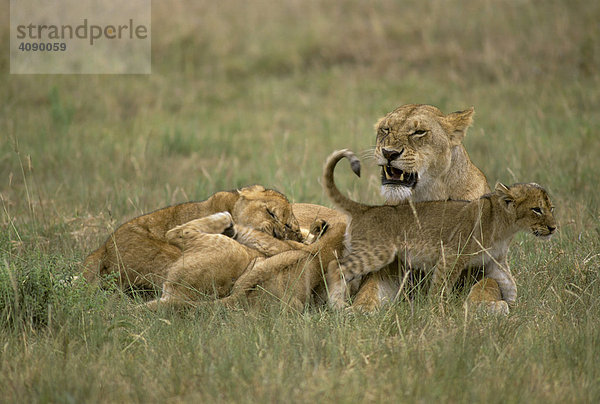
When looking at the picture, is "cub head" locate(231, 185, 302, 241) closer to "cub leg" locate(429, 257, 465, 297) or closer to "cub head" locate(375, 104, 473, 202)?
"cub head" locate(375, 104, 473, 202)

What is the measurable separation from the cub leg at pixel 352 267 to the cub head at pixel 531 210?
80cm

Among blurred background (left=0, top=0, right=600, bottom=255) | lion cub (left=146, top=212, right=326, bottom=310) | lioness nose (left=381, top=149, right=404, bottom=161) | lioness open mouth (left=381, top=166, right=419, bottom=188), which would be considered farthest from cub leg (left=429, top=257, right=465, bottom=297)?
blurred background (left=0, top=0, right=600, bottom=255)

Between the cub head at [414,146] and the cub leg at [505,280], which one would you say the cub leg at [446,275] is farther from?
the cub head at [414,146]

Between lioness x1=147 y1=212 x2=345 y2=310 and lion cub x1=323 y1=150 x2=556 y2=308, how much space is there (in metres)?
0.18

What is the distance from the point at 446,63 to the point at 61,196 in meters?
8.05

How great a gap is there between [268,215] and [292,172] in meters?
3.84

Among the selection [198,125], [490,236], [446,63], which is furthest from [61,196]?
[446,63]

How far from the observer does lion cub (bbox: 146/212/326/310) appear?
5.04m

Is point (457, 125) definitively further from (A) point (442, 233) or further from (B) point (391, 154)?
(A) point (442, 233)

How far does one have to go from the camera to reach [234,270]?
514 cm

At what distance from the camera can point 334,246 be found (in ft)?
17.1

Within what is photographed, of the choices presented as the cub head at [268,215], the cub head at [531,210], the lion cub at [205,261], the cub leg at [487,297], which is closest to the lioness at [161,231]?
the cub head at [268,215]

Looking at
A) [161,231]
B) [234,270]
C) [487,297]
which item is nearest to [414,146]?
[487,297]

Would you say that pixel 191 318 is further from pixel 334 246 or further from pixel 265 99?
pixel 265 99
